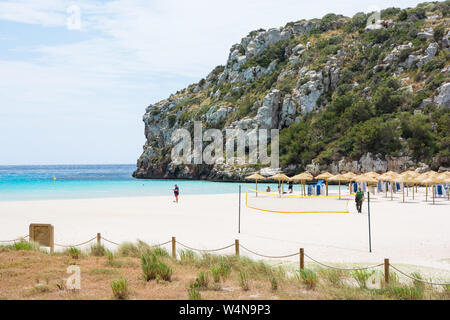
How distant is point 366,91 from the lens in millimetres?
78500

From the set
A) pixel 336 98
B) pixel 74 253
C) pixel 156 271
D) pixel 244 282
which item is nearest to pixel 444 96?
pixel 336 98

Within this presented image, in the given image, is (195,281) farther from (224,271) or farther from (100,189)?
(100,189)

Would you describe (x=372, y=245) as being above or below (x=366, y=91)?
below

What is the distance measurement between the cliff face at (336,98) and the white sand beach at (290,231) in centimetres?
4158

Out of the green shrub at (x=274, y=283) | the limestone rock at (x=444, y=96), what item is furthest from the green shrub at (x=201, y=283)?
the limestone rock at (x=444, y=96)

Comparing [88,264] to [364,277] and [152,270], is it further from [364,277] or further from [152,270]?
[364,277]

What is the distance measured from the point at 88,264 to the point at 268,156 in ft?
235

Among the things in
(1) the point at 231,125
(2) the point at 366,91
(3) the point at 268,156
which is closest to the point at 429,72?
(2) the point at 366,91

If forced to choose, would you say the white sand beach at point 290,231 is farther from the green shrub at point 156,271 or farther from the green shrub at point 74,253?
the green shrub at point 156,271

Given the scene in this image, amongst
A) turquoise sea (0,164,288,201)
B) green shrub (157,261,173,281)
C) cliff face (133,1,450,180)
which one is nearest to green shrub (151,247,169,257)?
green shrub (157,261,173,281)

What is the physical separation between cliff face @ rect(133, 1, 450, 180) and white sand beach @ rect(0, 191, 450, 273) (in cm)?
4158

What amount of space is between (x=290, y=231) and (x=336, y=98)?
6599 cm

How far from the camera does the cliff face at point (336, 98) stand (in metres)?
64.6

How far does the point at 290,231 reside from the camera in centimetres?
1733
